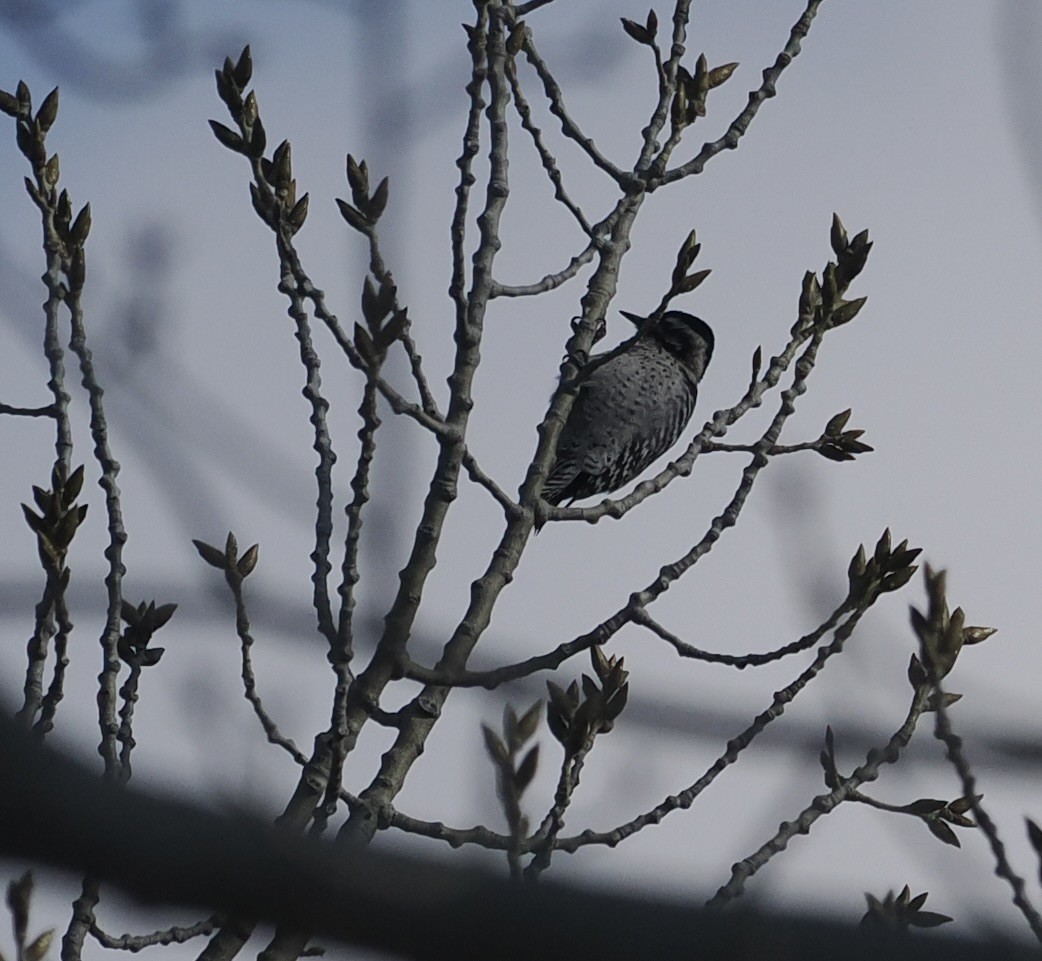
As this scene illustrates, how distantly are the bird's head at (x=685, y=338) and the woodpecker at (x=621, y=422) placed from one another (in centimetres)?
12

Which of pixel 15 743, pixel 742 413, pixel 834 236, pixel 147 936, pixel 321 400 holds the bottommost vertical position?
pixel 15 743

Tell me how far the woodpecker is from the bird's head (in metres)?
0.12

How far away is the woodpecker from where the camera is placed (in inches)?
294

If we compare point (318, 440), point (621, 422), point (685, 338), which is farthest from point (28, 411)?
point (685, 338)

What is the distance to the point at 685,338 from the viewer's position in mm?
8492

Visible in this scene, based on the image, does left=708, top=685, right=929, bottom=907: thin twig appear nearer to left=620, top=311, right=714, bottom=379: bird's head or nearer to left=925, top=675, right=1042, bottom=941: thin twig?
left=925, top=675, right=1042, bottom=941: thin twig

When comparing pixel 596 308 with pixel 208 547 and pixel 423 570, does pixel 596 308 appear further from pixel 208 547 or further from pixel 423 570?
pixel 208 547

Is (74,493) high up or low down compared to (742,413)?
down

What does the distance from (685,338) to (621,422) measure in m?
1.17

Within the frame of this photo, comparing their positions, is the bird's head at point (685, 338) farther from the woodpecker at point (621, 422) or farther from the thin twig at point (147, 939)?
Answer: the thin twig at point (147, 939)

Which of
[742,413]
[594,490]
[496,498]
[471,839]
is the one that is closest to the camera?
[471,839]

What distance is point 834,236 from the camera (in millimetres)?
4008

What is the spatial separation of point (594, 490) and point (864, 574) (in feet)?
13.6

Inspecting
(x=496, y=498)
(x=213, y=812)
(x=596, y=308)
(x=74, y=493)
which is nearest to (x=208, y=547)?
(x=74, y=493)
